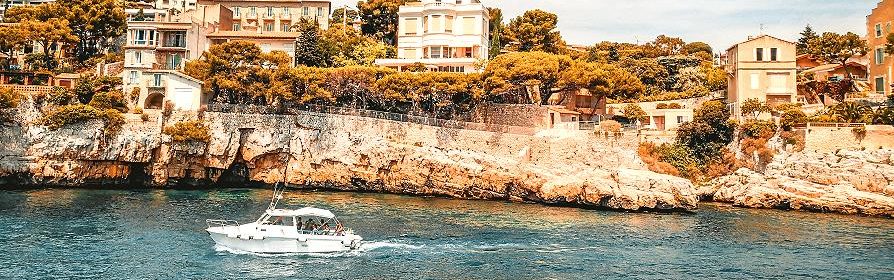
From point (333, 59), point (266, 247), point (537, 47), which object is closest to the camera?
point (266, 247)

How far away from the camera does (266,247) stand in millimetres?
32219

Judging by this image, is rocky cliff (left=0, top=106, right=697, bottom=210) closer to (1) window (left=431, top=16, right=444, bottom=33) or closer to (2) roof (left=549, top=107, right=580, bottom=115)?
(2) roof (left=549, top=107, right=580, bottom=115)

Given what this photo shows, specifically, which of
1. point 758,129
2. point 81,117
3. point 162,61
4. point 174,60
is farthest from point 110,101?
point 758,129

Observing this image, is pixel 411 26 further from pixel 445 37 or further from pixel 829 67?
pixel 829 67

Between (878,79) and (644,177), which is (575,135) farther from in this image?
(878,79)

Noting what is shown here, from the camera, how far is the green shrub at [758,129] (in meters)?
57.2

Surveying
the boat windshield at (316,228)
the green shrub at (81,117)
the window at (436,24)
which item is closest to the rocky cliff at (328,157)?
the green shrub at (81,117)

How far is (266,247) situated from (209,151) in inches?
1105

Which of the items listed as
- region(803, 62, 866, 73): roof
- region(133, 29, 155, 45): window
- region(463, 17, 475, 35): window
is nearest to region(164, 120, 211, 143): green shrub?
region(133, 29, 155, 45): window

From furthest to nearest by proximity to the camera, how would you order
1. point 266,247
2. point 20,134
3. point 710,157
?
1. point 710,157
2. point 20,134
3. point 266,247

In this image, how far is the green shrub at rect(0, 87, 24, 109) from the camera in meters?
54.1

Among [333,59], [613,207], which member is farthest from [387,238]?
[333,59]

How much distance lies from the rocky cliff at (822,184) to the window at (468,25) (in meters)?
30.6

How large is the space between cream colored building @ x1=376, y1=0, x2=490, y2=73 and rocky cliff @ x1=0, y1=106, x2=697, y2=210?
1591cm
